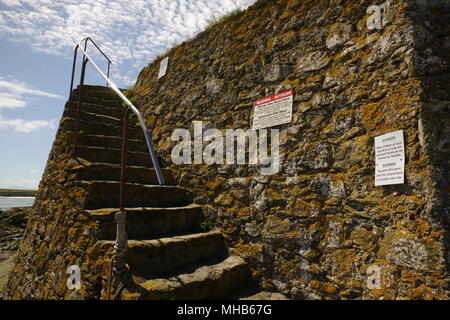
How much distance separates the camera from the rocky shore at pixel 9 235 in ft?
24.1

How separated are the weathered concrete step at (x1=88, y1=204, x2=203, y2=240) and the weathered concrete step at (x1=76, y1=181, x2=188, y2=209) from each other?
17 cm

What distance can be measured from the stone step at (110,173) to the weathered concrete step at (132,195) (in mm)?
203

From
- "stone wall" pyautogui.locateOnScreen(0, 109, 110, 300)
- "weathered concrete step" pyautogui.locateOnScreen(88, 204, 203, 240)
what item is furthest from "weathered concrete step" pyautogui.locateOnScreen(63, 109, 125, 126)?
"weathered concrete step" pyautogui.locateOnScreen(88, 204, 203, 240)

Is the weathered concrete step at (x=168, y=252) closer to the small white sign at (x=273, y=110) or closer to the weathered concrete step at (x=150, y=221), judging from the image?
the weathered concrete step at (x=150, y=221)

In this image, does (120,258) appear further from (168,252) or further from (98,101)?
(98,101)

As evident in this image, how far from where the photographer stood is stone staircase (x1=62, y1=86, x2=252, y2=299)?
2.31 metres

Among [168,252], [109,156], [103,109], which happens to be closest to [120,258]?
[168,252]

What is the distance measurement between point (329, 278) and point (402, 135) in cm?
127

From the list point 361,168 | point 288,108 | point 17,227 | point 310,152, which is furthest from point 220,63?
point 17,227

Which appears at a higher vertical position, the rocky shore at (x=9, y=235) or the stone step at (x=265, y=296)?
the stone step at (x=265, y=296)

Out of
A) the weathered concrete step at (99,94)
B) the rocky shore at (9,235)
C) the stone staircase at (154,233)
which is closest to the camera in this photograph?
the stone staircase at (154,233)

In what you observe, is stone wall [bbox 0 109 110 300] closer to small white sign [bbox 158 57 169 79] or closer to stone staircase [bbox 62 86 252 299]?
stone staircase [bbox 62 86 252 299]

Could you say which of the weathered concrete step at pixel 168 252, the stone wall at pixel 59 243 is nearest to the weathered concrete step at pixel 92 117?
the stone wall at pixel 59 243

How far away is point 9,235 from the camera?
34.9ft
